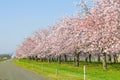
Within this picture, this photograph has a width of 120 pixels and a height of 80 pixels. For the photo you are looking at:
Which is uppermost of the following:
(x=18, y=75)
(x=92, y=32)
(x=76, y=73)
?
(x=92, y=32)

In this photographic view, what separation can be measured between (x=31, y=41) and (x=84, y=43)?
76384mm

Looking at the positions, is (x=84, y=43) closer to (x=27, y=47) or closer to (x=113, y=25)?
(x=113, y=25)

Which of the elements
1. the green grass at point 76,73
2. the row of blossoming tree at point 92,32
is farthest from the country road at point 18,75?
the row of blossoming tree at point 92,32

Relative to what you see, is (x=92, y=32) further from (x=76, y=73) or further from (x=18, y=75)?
(x=18, y=75)

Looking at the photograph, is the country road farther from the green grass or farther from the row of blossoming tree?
the row of blossoming tree

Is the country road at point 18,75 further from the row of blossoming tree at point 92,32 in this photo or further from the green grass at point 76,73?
the row of blossoming tree at point 92,32

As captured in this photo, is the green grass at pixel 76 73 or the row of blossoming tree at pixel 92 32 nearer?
the green grass at pixel 76 73

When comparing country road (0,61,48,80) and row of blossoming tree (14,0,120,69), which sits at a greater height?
row of blossoming tree (14,0,120,69)

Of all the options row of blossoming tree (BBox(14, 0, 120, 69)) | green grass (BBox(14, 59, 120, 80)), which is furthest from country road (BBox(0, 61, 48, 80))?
row of blossoming tree (BBox(14, 0, 120, 69))

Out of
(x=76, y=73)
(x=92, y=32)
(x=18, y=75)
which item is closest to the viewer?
(x=18, y=75)

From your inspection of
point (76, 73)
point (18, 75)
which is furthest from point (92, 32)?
point (18, 75)

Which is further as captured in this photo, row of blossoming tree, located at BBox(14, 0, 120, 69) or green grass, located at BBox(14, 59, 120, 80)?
row of blossoming tree, located at BBox(14, 0, 120, 69)

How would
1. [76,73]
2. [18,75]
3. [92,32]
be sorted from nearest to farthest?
[18,75]
[76,73]
[92,32]

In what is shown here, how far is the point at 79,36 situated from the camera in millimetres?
73938
